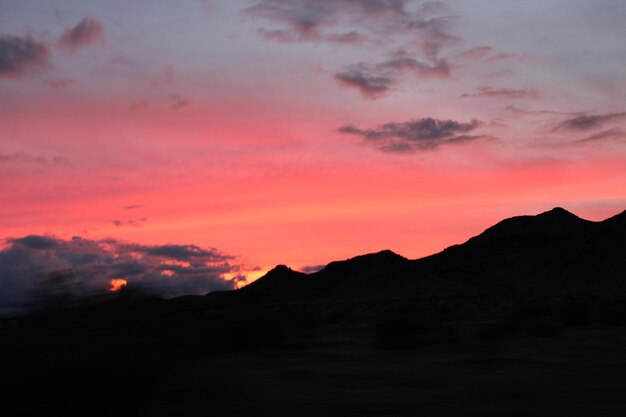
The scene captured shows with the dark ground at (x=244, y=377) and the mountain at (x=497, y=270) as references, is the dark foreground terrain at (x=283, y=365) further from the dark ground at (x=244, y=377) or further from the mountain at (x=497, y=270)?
the mountain at (x=497, y=270)

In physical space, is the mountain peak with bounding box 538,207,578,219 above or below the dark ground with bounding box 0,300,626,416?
above

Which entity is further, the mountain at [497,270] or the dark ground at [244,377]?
the mountain at [497,270]

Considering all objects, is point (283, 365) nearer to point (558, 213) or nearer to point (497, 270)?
point (497, 270)

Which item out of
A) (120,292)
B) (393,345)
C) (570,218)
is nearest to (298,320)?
(393,345)

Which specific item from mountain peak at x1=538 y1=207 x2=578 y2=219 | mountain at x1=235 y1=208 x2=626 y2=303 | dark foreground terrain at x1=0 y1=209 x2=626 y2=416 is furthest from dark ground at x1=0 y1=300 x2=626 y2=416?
mountain peak at x1=538 y1=207 x2=578 y2=219

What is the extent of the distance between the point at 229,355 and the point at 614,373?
1009cm

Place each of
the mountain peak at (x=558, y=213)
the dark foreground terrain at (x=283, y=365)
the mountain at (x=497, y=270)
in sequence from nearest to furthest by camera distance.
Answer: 1. the dark foreground terrain at (x=283, y=365)
2. the mountain at (x=497, y=270)
3. the mountain peak at (x=558, y=213)

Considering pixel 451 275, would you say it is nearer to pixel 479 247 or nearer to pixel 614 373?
pixel 479 247

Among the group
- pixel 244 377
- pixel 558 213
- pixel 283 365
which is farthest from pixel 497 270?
pixel 244 377

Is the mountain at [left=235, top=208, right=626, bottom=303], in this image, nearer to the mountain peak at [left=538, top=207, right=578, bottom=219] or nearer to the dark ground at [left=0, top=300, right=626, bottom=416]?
the mountain peak at [left=538, top=207, right=578, bottom=219]

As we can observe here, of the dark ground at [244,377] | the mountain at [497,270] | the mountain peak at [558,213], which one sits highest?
the mountain peak at [558,213]

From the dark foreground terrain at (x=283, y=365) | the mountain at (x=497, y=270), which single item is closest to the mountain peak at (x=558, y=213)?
the mountain at (x=497, y=270)

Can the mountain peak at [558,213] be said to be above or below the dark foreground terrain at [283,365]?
above

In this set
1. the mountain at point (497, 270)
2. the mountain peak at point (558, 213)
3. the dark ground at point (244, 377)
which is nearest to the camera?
the dark ground at point (244, 377)
